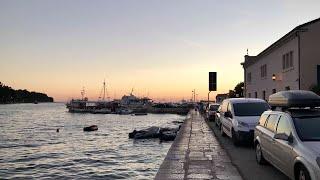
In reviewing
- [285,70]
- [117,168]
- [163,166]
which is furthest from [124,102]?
[163,166]

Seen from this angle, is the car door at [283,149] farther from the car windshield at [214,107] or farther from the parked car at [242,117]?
the car windshield at [214,107]

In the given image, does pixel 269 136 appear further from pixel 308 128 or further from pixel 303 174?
pixel 303 174

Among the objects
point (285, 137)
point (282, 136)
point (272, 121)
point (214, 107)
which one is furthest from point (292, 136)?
point (214, 107)

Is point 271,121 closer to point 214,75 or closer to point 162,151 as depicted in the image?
point 162,151

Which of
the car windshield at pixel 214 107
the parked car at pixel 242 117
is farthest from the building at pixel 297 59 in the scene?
the parked car at pixel 242 117

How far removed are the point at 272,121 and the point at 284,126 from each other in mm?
1212

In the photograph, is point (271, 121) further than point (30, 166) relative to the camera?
No

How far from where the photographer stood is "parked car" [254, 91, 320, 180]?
8.11 m

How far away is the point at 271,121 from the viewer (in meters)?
11.2

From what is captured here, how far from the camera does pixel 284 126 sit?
9.89 meters

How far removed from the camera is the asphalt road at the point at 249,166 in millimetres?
10562

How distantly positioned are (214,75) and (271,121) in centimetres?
2610

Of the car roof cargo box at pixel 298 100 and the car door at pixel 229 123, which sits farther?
the car door at pixel 229 123

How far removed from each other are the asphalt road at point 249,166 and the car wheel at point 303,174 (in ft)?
6.31
